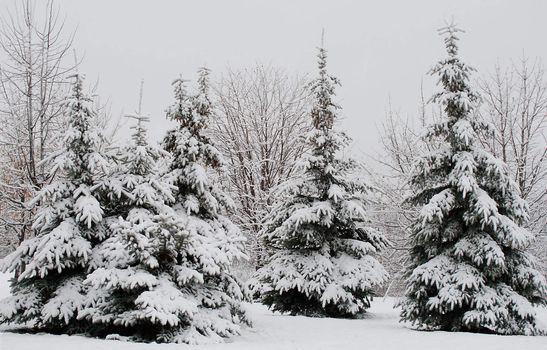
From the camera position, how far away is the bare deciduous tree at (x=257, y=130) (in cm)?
2505

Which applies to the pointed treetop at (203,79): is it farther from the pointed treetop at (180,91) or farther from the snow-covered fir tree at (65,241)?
the snow-covered fir tree at (65,241)

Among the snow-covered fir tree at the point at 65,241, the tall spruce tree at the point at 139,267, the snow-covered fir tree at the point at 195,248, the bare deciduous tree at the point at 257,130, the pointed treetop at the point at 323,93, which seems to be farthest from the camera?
the bare deciduous tree at the point at 257,130

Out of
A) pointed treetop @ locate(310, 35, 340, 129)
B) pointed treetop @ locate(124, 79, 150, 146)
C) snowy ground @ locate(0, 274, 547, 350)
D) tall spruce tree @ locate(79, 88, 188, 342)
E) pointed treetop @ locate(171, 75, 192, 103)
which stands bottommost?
snowy ground @ locate(0, 274, 547, 350)

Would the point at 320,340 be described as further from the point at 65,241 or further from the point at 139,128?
the point at 139,128

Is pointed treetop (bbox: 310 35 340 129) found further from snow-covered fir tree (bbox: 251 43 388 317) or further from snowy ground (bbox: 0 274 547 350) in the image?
snowy ground (bbox: 0 274 547 350)

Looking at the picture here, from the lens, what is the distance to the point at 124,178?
1102 cm

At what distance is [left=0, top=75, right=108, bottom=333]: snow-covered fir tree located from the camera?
9.85 meters

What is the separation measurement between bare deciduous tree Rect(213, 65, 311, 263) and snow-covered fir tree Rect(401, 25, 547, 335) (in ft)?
37.7

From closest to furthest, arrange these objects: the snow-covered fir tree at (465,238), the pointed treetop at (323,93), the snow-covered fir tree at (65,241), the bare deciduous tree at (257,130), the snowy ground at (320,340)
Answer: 1. the snowy ground at (320,340)
2. the snow-covered fir tree at (65,241)
3. the snow-covered fir tree at (465,238)
4. the pointed treetop at (323,93)
5. the bare deciduous tree at (257,130)

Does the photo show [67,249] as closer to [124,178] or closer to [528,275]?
[124,178]

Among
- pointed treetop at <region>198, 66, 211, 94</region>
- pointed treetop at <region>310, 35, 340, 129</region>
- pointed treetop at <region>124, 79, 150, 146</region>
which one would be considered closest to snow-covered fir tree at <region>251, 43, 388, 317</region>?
pointed treetop at <region>310, 35, 340, 129</region>

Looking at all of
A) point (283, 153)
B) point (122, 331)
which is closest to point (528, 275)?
point (122, 331)

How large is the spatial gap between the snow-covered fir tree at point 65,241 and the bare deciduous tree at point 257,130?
13434 mm

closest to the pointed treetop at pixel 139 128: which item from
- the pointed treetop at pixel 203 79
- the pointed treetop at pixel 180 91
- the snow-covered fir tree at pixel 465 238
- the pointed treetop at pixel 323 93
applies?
the pointed treetop at pixel 180 91
